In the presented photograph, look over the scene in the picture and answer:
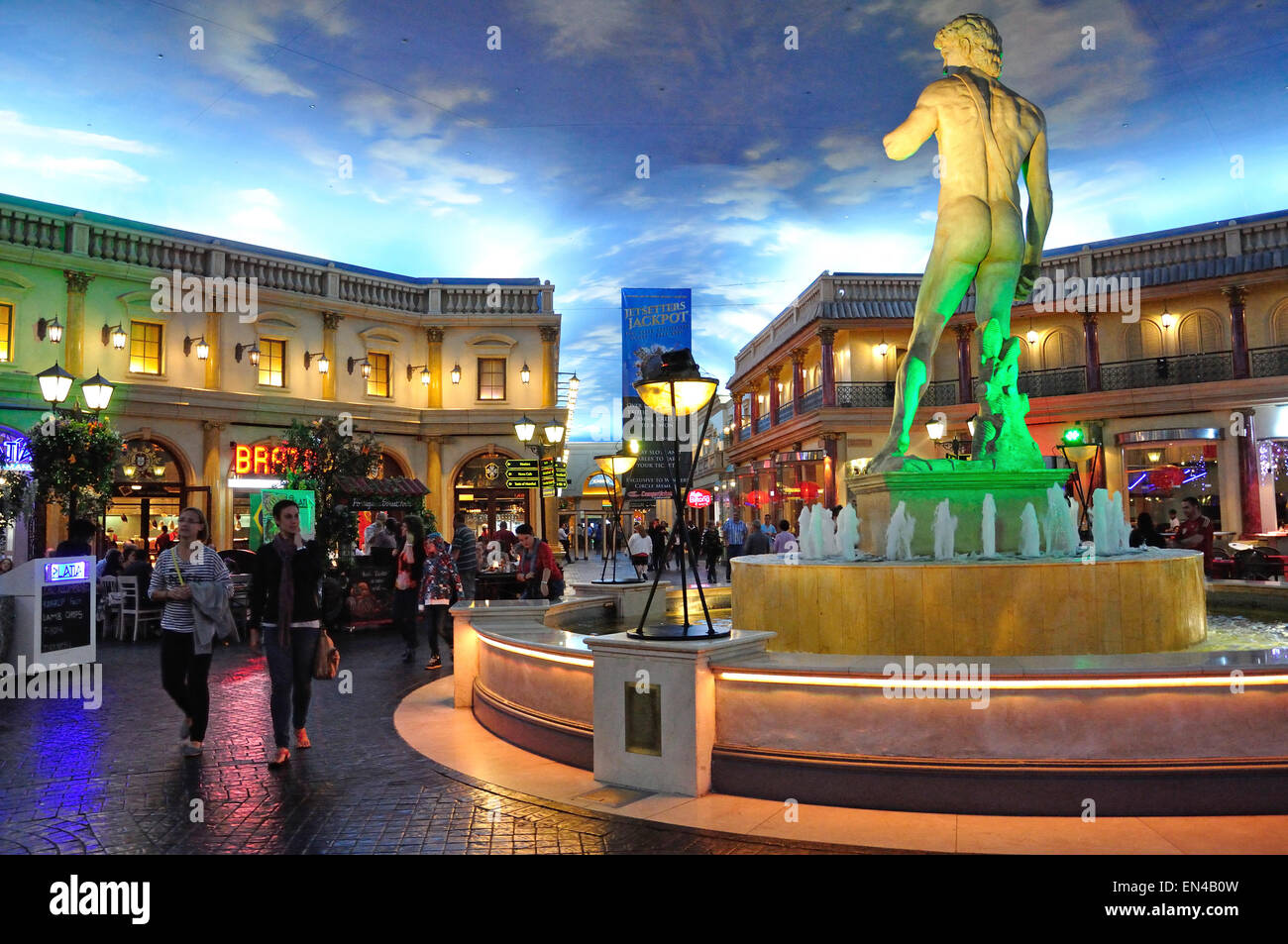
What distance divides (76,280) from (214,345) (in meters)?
3.42

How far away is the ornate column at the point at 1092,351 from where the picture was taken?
86.6 feet

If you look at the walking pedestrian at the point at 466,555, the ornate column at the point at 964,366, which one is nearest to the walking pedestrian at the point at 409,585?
the walking pedestrian at the point at 466,555

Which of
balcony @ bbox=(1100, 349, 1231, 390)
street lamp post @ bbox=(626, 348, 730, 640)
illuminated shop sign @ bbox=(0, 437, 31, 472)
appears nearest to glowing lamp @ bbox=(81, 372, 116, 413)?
illuminated shop sign @ bbox=(0, 437, 31, 472)

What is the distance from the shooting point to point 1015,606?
246 inches

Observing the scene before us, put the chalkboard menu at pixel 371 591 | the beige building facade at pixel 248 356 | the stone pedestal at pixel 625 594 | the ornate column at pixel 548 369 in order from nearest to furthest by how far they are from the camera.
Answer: the stone pedestal at pixel 625 594
the chalkboard menu at pixel 371 591
the beige building facade at pixel 248 356
the ornate column at pixel 548 369

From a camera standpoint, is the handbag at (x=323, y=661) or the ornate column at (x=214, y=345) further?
the ornate column at (x=214, y=345)

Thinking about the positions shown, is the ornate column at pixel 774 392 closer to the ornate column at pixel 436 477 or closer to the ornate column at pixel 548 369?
the ornate column at pixel 548 369

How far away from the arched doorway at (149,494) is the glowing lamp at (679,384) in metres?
19.1

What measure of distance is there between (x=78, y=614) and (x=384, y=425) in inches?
625

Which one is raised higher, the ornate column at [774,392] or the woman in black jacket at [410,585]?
the ornate column at [774,392]

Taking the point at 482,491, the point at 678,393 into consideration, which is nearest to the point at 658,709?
the point at 678,393

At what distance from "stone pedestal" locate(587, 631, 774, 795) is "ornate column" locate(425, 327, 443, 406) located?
73.6 ft

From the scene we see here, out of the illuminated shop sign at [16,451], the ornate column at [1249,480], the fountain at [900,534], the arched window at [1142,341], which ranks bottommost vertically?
the fountain at [900,534]

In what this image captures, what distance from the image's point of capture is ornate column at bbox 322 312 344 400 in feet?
81.1
